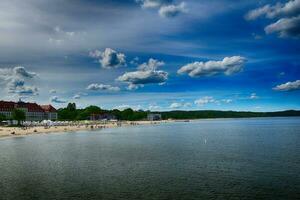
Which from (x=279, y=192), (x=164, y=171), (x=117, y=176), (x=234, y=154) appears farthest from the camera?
(x=234, y=154)

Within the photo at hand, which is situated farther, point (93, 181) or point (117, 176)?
point (117, 176)

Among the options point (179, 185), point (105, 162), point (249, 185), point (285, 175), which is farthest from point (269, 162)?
point (105, 162)

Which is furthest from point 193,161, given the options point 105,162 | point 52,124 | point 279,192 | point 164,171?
point 52,124

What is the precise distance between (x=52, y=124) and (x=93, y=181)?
14947 cm

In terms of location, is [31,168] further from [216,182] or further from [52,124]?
[52,124]

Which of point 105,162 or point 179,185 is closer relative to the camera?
point 179,185

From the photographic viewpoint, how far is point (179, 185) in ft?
109

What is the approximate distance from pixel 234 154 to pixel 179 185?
26152 millimetres

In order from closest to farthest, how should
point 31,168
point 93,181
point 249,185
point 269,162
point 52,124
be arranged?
point 249,185
point 93,181
point 31,168
point 269,162
point 52,124

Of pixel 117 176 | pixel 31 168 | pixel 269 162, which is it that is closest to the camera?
pixel 117 176

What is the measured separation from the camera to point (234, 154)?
56.6 m

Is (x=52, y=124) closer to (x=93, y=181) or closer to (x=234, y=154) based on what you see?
(x=234, y=154)

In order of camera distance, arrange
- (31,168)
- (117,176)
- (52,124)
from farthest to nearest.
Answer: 1. (52,124)
2. (31,168)
3. (117,176)

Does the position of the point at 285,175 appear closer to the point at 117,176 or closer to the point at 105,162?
the point at 117,176
